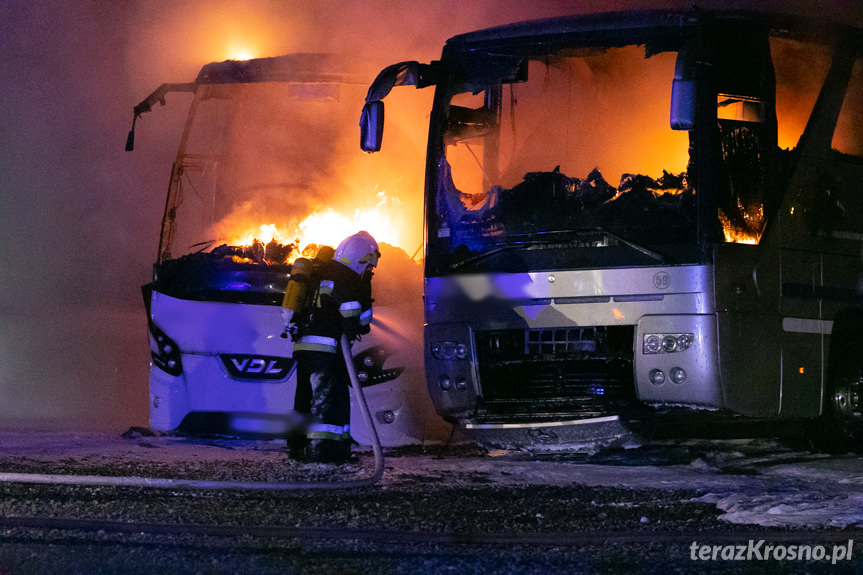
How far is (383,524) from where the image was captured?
5305 millimetres

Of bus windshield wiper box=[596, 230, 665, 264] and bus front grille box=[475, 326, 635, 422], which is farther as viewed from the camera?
bus front grille box=[475, 326, 635, 422]

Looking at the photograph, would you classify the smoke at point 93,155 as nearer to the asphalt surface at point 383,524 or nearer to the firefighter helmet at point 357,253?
the firefighter helmet at point 357,253

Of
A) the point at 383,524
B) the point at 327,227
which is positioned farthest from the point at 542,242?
the point at 383,524

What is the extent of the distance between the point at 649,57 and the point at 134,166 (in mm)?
11962

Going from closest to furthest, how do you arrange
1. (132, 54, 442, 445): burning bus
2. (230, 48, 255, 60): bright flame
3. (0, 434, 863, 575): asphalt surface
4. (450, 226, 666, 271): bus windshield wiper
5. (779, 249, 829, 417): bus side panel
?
(0, 434, 863, 575): asphalt surface
(450, 226, 666, 271): bus windshield wiper
(779, 249, 829, 417): bus side panel
(132, 54, 442, 445): burning bus
(230, 48, 255, 60): bright flame

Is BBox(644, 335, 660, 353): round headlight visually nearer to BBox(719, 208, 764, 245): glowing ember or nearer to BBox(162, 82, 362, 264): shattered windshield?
BBox(719, 208, 764, 245): glowing ember

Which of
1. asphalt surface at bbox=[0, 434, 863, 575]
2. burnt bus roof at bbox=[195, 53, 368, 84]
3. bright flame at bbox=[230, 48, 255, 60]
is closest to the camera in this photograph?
asphalt surface at bbox=[0, 434, 863, 575]

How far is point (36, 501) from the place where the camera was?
18.5 ft

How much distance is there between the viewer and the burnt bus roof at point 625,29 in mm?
7590

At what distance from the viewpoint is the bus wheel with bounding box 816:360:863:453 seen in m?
7.95

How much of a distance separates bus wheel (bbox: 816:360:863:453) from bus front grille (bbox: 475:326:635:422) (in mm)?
1640

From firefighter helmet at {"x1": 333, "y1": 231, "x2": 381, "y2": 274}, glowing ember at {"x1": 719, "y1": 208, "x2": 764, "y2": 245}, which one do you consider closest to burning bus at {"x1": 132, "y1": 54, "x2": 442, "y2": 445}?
firefighter helmet at {"x1": 333, "y1": 231, "x2": 381, "y2": 274}

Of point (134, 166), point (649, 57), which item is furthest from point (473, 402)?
point (134, 166)

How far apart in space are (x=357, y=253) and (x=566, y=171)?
1634 mm
